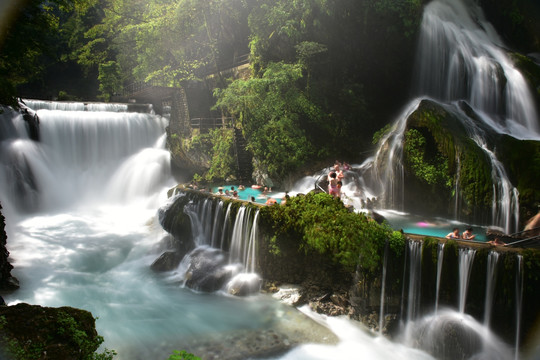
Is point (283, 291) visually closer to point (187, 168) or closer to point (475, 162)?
point (475, 162)

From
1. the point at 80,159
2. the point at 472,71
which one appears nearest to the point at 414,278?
the point at 472,71

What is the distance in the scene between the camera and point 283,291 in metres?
9.82

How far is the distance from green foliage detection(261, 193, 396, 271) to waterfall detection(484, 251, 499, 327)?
173 centimetres

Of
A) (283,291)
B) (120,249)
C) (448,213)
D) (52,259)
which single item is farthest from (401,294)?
(52,259)

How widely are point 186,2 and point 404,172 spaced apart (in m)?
16.8

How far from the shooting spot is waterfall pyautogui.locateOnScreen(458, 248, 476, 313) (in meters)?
7.25

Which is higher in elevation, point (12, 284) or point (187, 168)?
point (187, 168)

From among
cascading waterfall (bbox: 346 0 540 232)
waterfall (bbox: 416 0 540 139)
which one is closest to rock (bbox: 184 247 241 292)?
cascading waterfall (bbox: 346 0 540 232)

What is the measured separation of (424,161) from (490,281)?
614 cm

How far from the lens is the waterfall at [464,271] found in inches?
285

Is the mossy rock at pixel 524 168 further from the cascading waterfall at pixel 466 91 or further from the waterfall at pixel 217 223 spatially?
the waterfall at pixel 217 223

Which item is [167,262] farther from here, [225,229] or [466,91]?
[466,91]

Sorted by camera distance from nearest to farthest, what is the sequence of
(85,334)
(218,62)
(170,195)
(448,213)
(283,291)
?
(85,334), (283,291), (448,213), (170,195), (218,62)

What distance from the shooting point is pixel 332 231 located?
8922 millimetres
